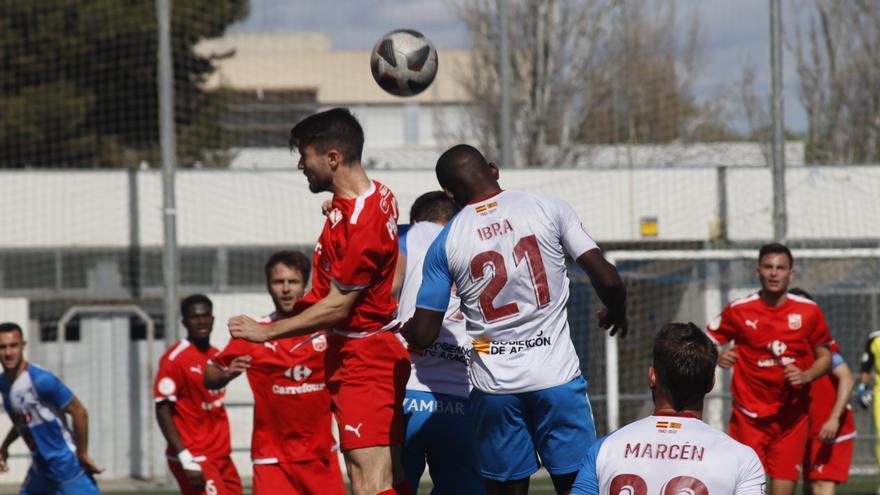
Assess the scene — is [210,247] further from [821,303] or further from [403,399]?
[403,399]

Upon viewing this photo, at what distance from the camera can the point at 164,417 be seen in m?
8.65

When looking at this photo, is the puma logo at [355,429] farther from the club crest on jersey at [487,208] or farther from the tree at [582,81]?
the tree at [582,81]

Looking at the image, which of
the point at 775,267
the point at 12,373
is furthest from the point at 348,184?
the point at 12,373

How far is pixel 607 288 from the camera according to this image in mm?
5480

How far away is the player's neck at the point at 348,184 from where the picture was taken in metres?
5.67

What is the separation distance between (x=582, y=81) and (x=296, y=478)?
13345 mm

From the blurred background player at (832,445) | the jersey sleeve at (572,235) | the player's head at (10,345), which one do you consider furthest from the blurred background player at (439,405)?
the player's head at (10,345)

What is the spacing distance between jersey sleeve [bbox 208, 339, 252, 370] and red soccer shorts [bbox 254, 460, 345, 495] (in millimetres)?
619

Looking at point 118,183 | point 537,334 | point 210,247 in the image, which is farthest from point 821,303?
point 537,334

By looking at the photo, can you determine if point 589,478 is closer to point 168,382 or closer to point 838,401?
point 168,382

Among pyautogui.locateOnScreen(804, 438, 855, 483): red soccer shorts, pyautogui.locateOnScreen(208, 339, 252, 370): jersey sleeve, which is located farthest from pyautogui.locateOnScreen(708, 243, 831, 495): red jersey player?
pyautogui.locateOnScreen(208, 339, 252, 370): jersey sleeve

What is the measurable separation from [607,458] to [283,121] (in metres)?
17.3

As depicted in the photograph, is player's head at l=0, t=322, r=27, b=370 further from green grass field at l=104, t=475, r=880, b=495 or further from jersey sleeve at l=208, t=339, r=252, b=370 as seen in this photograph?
green grass field at l=104, t=475, r=880, b=495

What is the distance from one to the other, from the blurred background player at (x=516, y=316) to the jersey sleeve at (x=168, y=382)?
3.57 metres
